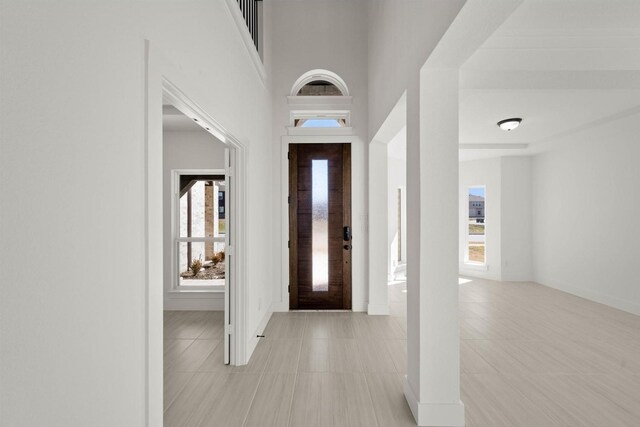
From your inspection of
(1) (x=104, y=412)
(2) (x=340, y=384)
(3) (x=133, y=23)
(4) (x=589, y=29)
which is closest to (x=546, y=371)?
(2) (x=340, y=384)

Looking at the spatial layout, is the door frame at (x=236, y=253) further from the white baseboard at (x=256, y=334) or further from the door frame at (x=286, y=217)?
the door frame at (x=286, y=217)

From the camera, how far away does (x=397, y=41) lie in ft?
8.67

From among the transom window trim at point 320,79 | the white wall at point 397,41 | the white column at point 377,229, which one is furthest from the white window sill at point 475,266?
the transom window trim at point 320,79

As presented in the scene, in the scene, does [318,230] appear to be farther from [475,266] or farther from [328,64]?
[475,266]

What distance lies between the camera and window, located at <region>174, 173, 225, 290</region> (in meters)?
4.61

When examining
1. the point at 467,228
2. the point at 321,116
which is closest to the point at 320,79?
the point at 321,116

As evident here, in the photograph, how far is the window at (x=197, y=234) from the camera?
4.61m

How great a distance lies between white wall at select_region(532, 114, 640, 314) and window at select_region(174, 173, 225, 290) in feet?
20.3

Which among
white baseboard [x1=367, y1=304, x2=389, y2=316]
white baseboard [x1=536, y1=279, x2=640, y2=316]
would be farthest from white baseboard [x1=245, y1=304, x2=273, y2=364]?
white baseboard [x1=536, y1=279, x2=640, y2=316]

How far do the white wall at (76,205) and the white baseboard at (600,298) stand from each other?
20.6 ft

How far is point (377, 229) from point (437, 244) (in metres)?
2.27

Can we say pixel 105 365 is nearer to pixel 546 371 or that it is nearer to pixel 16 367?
pixel 16 367

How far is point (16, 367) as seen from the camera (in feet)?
2.45

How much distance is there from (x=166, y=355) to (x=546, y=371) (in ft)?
11.8
